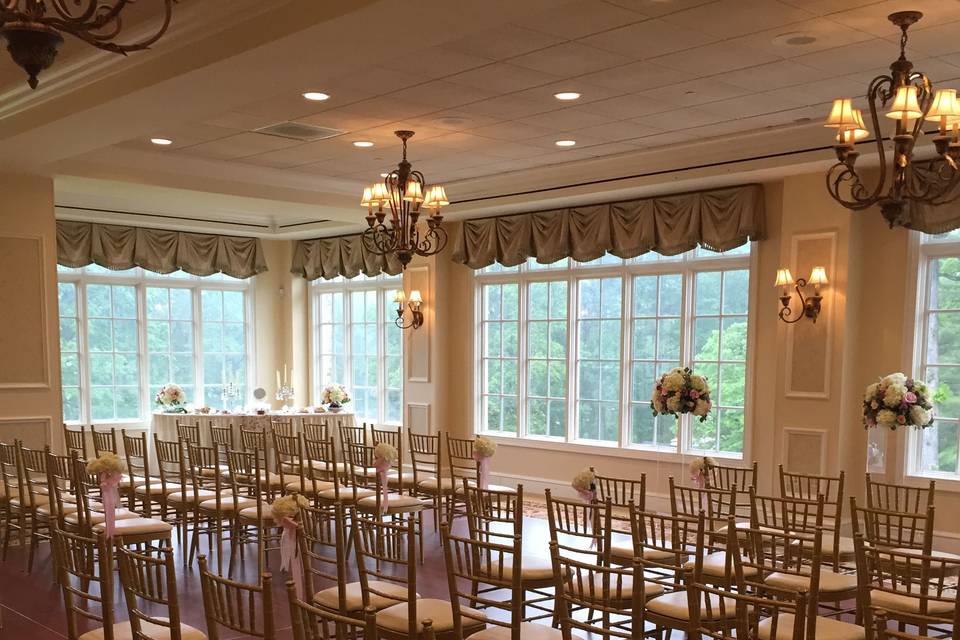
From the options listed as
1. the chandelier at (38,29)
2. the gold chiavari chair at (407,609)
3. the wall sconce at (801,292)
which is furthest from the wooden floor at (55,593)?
the chandelier at (38,29)

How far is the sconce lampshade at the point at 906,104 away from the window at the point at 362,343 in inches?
355

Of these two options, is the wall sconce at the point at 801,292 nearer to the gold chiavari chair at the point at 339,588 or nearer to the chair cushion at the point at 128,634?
the gold chiavari chair at the point at 339,588

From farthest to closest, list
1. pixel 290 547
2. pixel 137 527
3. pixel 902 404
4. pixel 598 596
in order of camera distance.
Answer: pixel 902 404 < pixel 137 527 < pixel 290 547 < pixel 598 596

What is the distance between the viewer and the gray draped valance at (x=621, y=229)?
8445 mm

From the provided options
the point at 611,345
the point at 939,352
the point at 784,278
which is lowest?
the point at 611,345

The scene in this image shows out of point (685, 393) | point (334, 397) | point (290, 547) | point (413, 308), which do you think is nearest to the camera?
point (290, 547)

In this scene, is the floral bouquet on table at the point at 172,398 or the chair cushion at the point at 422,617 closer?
the chair cushion at the point at 422,617

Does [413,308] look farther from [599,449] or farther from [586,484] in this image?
[586,484]

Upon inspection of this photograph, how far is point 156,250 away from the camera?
39.8 ft

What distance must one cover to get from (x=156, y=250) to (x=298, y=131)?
566cm

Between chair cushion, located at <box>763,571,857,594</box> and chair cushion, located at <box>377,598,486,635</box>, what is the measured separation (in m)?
1.63

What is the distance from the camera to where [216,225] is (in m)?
12.5

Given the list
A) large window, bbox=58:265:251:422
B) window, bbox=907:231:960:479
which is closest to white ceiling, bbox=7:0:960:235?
window, bbox=907:231:960:479

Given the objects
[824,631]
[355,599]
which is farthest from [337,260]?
[824,631]
